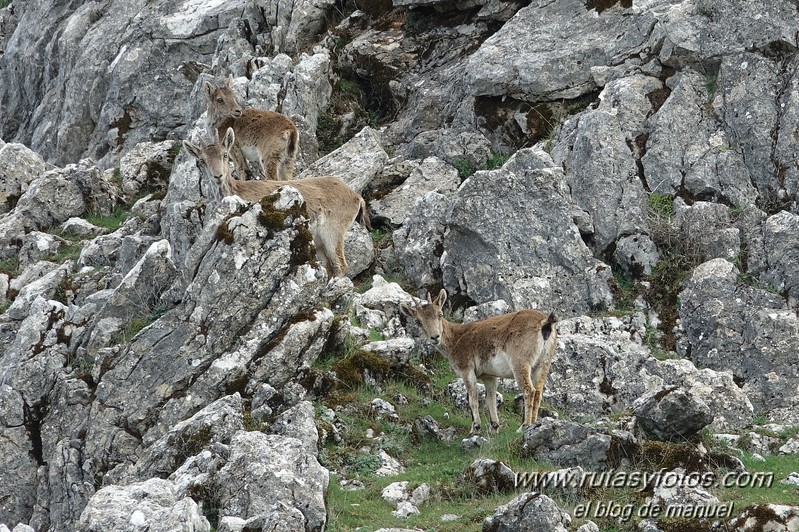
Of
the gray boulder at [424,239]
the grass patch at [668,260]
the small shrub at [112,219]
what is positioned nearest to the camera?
the grass patch at [668,260]

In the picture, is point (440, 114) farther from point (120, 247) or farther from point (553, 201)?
point (120, 247)

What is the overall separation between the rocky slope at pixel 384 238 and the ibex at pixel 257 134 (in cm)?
107

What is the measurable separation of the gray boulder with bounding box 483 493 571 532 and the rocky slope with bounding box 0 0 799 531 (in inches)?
1.9

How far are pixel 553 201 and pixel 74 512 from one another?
10284mm

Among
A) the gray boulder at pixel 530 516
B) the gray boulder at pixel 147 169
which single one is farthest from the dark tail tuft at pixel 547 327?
the gray boulder at pixel 147 169

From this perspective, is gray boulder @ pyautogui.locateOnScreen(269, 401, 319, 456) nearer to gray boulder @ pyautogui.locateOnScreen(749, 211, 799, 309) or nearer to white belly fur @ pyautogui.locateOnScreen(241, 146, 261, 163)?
gray boulder @ pyautogui.locateOnScreen(749, 211, 799, 309)

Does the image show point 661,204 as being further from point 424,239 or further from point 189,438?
point 189,438

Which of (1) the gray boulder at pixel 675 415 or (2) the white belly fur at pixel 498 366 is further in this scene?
(2) the white belly fur at pixel 498 366

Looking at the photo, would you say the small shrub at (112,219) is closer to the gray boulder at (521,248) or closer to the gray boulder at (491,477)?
the gray boulder at (521,248)

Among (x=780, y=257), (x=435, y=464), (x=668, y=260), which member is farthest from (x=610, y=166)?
(x=435, y=464)

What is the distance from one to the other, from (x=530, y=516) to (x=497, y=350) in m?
5.31

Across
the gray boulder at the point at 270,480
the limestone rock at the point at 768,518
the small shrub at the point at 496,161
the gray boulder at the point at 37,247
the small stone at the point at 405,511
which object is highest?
the gray boulder at the point at 270,480

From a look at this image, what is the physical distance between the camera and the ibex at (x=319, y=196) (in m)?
19.7

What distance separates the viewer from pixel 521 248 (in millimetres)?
20203
